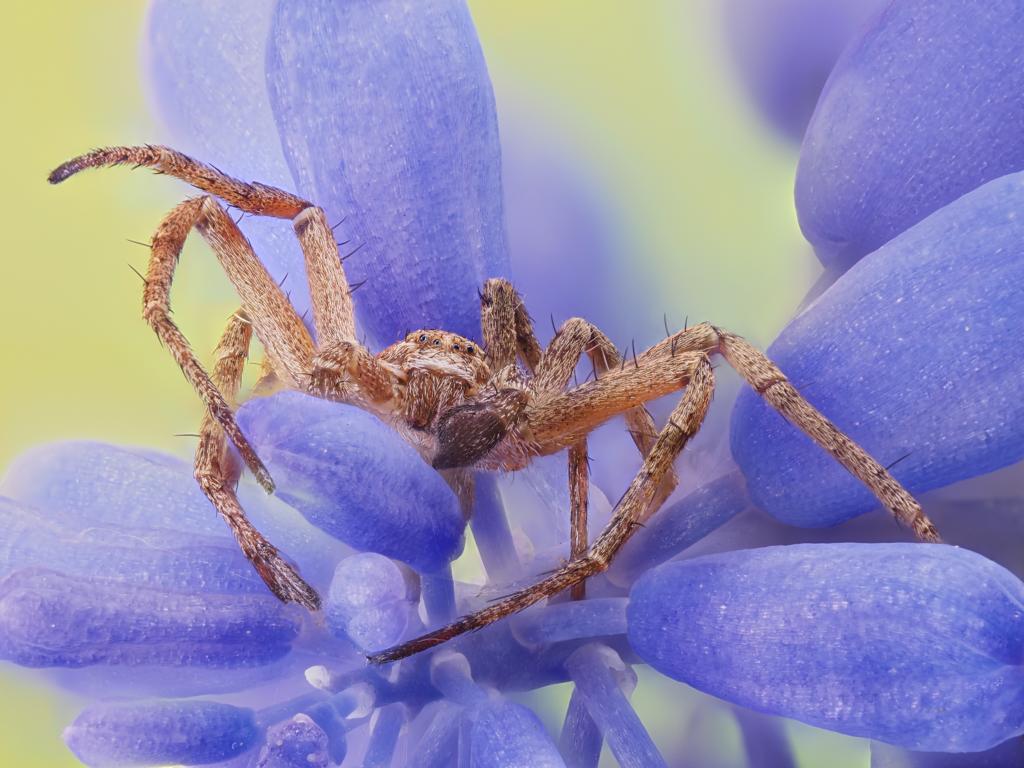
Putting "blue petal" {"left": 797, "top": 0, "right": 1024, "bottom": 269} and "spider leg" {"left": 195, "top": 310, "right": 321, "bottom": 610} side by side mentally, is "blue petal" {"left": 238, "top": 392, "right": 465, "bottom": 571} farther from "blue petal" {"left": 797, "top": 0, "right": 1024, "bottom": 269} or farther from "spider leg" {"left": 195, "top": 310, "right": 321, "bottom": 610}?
"blue petal" {"left": 797, "top": 0, "right": 1024, "bottom": 269}

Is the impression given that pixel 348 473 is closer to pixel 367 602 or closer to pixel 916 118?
pixel 367 602

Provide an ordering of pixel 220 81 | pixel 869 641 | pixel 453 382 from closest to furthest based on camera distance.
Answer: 1. pixel 869 641
2. pixel 220 81
3. pixel 453 382

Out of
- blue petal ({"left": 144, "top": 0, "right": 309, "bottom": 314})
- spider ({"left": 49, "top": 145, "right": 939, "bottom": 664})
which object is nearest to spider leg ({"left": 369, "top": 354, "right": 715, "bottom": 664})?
spider ({"left": 49, "top": 145, "right": 939, "bottom": 664})

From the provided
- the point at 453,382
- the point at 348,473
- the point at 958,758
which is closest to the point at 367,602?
the point at 348,473

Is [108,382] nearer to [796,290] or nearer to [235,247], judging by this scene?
[235,247]

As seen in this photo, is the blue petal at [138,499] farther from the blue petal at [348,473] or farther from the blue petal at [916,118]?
the blue petal at [916,118]

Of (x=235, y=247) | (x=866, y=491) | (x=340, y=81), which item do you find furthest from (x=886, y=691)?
(x=235, y=247)

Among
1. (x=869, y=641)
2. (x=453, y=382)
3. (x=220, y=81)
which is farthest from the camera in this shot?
(x=453, y=382)

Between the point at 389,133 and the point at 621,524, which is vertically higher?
the point at 389,133
